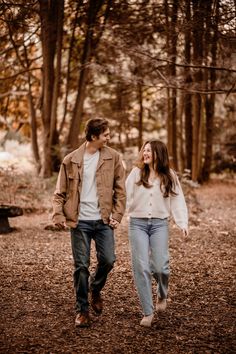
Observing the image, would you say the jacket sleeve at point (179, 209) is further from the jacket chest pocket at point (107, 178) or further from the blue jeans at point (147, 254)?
the jacket chest pocket at point (107, 178)

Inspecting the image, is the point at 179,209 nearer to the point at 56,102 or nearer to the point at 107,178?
the point at 107,178

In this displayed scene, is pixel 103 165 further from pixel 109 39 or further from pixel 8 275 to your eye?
pixel 109 39

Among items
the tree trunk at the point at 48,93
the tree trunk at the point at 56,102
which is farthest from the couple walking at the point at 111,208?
the tree trunk at the point at 48,93

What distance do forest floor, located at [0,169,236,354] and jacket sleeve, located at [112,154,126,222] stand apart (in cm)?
112

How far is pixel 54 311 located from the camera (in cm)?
542

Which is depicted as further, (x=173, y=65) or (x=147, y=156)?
(x=173, y=65)

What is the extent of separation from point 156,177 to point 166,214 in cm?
39

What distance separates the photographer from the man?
16.2 feet

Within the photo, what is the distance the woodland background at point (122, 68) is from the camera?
930 centimetres

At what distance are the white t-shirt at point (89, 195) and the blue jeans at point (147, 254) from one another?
417 millimetres

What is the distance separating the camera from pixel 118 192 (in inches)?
202

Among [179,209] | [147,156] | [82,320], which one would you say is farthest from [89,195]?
[82,320]

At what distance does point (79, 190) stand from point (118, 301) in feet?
5.22

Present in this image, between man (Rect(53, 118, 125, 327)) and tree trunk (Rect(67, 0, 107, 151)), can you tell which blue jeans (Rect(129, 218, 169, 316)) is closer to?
man (Rect(53, 118, 125, 327))
